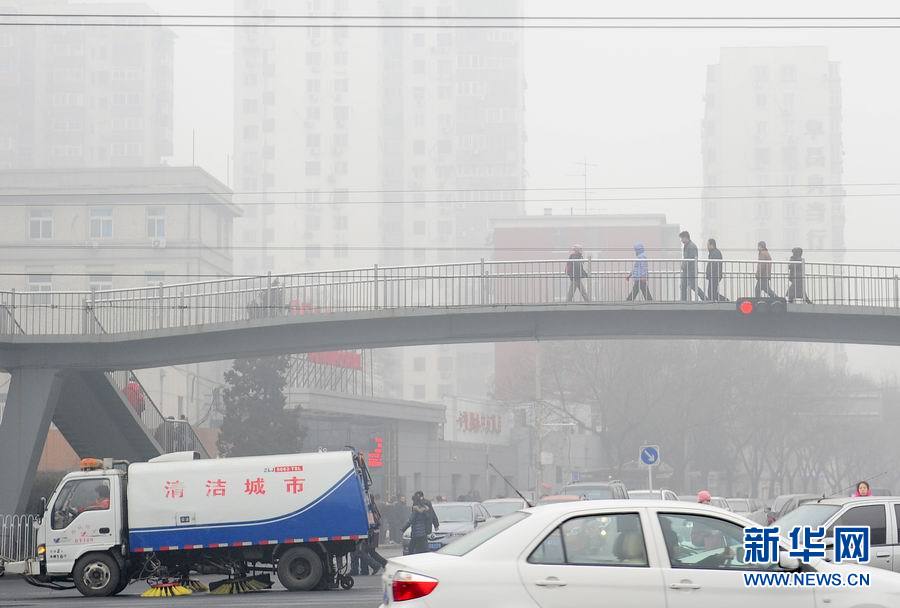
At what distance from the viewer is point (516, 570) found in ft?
32.3

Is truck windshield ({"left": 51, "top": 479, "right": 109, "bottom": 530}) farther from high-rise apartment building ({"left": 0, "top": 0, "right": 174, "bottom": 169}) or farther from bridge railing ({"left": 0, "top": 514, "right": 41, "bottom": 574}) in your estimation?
high-rise apartment building ({"left": 0, "top": 0, "right": 174, "bottom": 169})

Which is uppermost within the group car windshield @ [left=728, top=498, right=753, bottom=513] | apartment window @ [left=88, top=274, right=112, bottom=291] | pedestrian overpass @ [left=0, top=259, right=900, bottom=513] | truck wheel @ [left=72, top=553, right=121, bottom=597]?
apartment window @ [left=88, top=274, right=112, bottom=291]

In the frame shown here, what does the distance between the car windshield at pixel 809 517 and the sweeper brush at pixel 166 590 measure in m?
10.2

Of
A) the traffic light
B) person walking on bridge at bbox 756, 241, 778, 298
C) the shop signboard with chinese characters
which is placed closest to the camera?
the traffic light

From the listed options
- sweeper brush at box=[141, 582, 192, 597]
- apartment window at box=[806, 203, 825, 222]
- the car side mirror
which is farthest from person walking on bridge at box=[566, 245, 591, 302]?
apartment window at box=[806, 203, 825, 222]

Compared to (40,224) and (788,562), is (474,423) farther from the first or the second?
(788,562)

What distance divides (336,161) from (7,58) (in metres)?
47.4

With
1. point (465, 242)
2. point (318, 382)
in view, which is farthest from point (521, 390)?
point (465, 242)

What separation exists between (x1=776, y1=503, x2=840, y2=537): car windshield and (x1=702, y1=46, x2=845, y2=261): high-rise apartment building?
534ft

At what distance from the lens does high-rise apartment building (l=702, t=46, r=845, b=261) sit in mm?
179375

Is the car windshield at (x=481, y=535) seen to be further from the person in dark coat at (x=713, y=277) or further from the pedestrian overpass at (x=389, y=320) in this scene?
the person in dark coat at (x=713, y=277)

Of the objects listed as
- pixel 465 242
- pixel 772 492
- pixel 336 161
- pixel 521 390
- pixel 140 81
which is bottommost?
pixel 772 492

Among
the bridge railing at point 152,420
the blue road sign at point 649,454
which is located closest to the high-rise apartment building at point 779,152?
the bridge railing at point 152,420

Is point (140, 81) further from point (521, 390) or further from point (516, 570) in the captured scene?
point (516, 570)
